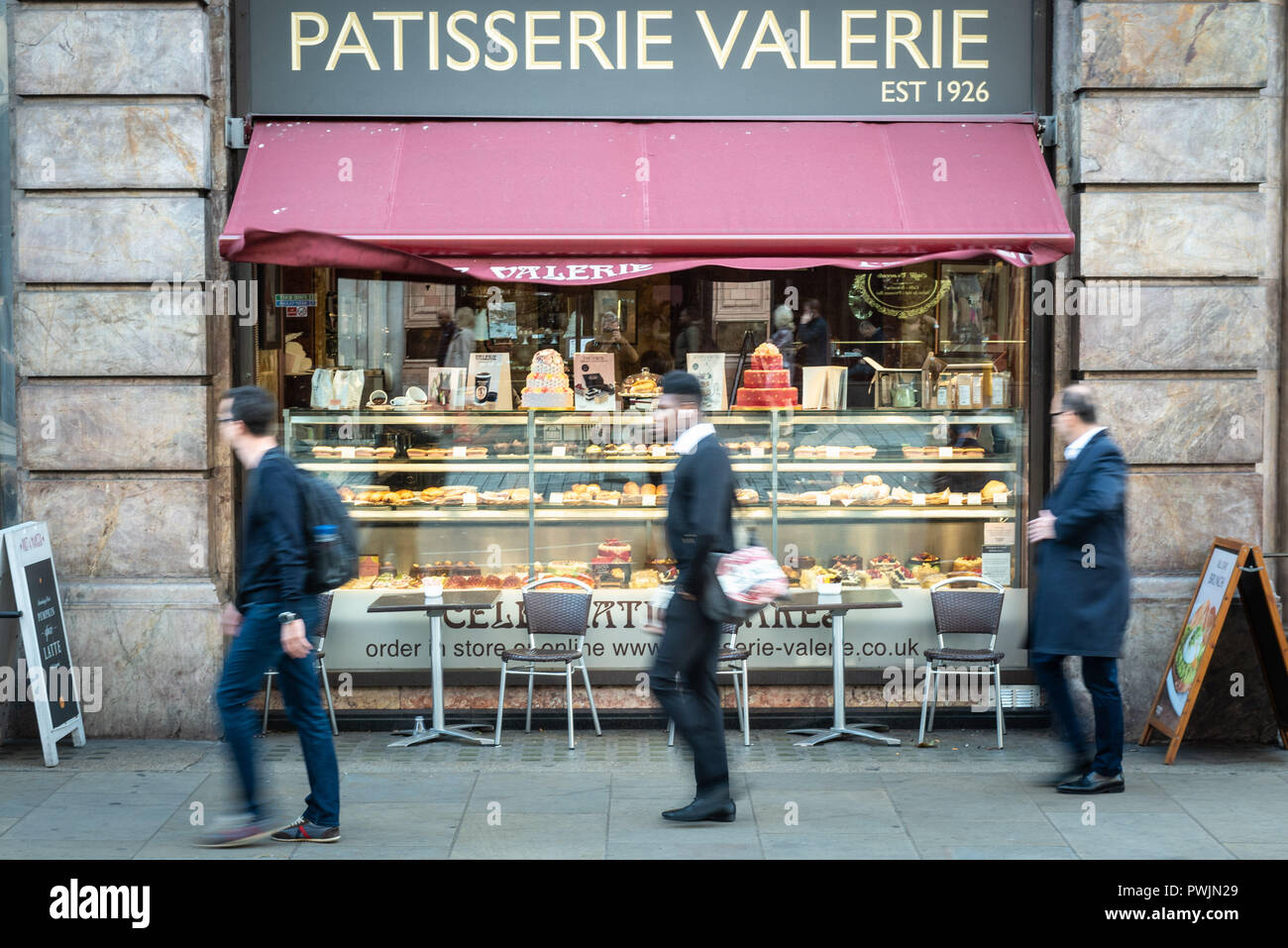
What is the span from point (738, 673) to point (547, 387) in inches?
88.6

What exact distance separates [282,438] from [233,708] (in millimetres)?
3326

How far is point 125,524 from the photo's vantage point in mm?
8047

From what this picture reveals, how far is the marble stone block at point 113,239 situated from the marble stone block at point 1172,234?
5.32 m

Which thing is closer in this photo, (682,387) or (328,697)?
(682,387)

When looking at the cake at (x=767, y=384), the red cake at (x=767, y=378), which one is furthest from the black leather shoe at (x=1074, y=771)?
the red cake at (x=767, y=378)

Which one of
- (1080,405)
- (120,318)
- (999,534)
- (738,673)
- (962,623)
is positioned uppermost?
(120,318)

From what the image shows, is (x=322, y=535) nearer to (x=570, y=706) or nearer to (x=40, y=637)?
(x=570, y=706)

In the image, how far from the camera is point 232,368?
27.2 ft

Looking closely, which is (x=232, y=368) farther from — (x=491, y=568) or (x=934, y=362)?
(x=934, y=362)

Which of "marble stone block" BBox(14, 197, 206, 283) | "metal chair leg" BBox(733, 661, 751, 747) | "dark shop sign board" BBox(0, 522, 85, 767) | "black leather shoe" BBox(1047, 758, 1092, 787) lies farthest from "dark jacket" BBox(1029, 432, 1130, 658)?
"dark shop sign board" BBox(0, 522, 85, 767)

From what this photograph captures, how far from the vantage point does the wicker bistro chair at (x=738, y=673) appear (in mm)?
7984

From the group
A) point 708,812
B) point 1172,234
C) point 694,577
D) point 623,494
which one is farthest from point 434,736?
point 1172,234

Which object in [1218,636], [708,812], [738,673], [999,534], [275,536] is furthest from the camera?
[999,534]

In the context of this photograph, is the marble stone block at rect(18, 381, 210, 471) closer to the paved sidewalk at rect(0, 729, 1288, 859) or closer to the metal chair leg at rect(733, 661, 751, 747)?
the paved sidewalk at rect(0, 729, 1288, 859)
